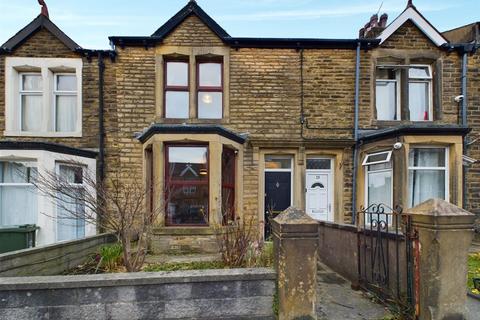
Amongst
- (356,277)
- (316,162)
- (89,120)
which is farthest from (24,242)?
(316,162)

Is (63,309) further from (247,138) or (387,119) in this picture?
(387,119)

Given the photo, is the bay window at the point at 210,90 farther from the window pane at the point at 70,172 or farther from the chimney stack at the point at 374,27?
the chimney stack at the point at 374,27

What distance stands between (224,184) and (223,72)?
10.7 feet

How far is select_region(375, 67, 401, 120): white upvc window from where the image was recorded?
9.36m

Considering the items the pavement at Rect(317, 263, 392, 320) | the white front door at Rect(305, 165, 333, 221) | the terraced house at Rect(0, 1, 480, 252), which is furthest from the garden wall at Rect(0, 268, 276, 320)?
the white front door at Rect(305, 165, 333, 221)

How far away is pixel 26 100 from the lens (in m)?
9.38

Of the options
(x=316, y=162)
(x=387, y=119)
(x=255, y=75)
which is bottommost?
(x=316, y=162)

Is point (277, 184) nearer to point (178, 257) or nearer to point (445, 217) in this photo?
point (178, 257)

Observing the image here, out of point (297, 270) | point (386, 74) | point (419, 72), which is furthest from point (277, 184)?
point (297, 270)

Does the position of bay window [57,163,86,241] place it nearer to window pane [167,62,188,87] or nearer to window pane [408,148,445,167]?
window pane [167,62,188,87]

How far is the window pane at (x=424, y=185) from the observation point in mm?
8336

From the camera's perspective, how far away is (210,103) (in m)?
9.12

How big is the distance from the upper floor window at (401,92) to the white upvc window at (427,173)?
4.85 feet

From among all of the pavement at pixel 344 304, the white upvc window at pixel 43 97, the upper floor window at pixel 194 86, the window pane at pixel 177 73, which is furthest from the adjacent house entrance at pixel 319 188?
the white upvc window at pixel 43 97
